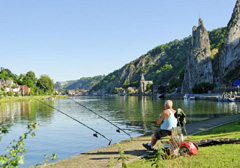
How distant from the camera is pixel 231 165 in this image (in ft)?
24.0

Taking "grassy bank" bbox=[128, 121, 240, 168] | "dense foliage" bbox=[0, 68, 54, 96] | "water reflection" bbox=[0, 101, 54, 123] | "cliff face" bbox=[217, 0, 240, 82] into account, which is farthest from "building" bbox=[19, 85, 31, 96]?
"grassy bank" bbox=[128, 121, 240, 168]

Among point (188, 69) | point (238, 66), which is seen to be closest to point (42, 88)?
point (188, 69)

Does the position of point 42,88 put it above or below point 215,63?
below

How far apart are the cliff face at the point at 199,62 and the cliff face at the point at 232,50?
12113mm

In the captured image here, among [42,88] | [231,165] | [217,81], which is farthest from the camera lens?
[42,88]

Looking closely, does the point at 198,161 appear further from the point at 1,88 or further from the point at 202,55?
the point at 202,55

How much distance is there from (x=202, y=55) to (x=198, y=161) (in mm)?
124122

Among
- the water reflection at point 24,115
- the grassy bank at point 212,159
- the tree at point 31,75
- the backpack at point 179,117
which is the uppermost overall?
the tree at point 31,75

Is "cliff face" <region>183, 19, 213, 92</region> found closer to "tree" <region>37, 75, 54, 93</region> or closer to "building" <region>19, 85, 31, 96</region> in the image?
"tree" <region>37, 75, 54, 93</region>

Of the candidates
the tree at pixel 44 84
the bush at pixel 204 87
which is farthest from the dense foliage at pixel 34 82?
the bush at pixel 204 87

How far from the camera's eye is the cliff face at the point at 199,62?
395 feet

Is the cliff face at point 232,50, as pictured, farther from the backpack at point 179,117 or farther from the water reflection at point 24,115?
the backpack at point 179,117

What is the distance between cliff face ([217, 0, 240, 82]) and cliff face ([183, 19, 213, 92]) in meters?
12.1

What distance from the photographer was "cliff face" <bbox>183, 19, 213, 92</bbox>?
12038 centimetres
